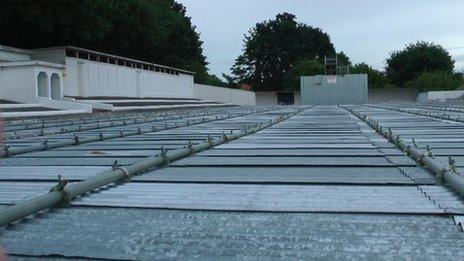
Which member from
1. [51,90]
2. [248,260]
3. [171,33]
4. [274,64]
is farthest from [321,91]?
[248,260]

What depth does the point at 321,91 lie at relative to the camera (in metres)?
42.8

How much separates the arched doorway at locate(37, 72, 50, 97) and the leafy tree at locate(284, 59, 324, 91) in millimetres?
39379

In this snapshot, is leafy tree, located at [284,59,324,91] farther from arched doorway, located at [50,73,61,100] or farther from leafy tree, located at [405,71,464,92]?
arched doorway, located at [50,73,61,100]

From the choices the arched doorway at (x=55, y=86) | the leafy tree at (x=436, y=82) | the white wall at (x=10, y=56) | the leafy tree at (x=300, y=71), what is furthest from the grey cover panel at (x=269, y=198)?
the leafy tree at (x=300, y=71)

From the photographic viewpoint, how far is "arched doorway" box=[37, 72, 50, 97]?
25734mm

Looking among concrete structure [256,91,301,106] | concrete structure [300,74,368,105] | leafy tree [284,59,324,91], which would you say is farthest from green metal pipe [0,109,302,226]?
leafy tree [284,59,324,91]

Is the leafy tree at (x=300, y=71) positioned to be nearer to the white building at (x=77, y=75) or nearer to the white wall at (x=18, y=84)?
the white building at (x=77, y=75)

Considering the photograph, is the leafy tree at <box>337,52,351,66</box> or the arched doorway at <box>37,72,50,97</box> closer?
the arched doorway at <box>37,72,50,97</box>

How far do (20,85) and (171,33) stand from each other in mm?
25991

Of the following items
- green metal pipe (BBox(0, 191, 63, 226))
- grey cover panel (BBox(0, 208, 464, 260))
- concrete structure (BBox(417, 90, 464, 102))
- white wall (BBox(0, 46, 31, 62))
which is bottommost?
grey cover panel (BBox(0, 208, 464, 260))

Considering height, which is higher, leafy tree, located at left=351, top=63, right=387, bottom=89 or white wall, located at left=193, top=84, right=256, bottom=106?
leafy tree, located at left=351, top=63, right=387, bottom=89

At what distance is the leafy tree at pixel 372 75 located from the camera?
6719cm

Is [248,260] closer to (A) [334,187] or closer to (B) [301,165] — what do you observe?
(A) [334,187]

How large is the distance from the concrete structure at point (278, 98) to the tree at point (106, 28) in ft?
27.3
